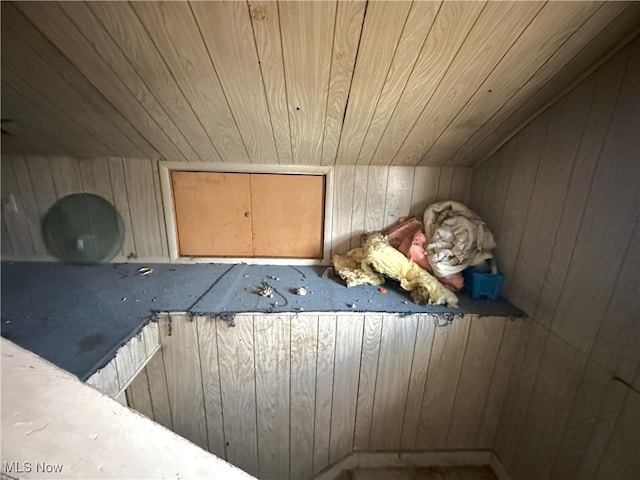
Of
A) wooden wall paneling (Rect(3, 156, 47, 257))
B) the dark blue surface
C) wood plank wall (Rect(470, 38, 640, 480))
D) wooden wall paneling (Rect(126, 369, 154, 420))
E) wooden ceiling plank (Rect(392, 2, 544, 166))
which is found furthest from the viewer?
wooden wall paneling (Rect(3, 156, 47, 257))

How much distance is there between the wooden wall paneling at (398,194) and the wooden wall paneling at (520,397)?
2.81ft

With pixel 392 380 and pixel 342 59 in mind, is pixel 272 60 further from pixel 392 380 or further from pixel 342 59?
pixel 392 380

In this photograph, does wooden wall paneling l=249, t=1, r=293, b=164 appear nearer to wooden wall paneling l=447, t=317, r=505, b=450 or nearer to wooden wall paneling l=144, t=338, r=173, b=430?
wooden wall paneling l=144, t=338, r=173, b=430

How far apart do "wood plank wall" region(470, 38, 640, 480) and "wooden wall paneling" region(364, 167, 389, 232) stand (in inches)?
24.1

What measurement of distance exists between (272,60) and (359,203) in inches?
37.4

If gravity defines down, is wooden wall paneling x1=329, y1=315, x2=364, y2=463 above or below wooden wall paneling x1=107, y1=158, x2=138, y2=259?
below

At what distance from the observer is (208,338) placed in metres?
1.29

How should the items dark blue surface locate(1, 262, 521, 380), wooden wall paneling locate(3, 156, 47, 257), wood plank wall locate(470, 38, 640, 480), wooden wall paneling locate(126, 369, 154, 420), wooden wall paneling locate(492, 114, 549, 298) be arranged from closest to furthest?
1. wood plank wall locate(470, 38, 640, 480)
2. dark blue surface locate(1, 262, 521, 380)
3. wooden wall paneling locate(492, 114, 549, 298)
4. wooden wall paneling locate(126, 369, 154, 420)
5. wooden wall paneling locate(3, 156, 47, 257)

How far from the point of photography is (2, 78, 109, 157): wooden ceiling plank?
3.72 ft

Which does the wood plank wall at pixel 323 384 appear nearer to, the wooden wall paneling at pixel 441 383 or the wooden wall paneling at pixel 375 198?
the wooden wall paneling at pixel 441 383

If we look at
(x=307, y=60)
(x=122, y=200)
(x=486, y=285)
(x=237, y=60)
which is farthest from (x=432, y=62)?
(x=122, y=200)

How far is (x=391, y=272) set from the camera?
59.3 inches

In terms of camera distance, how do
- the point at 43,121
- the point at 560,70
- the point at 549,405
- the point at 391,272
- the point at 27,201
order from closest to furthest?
1. the point at 560,70
2. the point at 549,405
3. the point at 43,121
4. the point at 391,272
5. the point at 27,201

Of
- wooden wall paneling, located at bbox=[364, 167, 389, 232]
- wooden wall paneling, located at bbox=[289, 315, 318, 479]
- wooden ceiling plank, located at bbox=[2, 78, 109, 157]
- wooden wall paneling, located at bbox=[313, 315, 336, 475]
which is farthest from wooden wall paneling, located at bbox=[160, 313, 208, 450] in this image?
wooden wall paneling, located at bbox=[364, 167, 389, 232]
